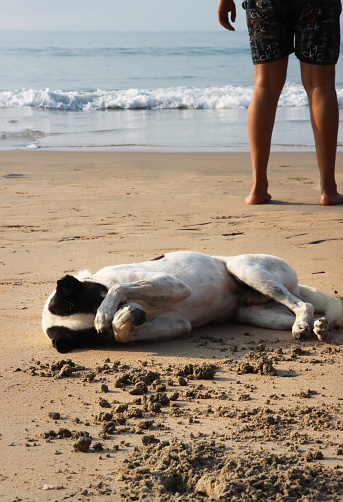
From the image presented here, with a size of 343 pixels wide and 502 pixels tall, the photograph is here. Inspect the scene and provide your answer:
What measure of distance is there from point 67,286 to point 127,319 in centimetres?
35

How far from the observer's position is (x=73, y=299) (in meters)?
3.44

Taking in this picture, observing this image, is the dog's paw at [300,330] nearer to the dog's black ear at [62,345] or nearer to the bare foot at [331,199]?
the dog's black ear at [62,345]

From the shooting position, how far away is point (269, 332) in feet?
12.5

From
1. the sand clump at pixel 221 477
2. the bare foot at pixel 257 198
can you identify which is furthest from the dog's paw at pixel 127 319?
the bare foot at pixel 257 198

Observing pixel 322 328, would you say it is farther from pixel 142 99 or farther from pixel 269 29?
pixel 142 99

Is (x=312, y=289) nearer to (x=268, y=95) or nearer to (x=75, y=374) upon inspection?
(x=75, y=374)

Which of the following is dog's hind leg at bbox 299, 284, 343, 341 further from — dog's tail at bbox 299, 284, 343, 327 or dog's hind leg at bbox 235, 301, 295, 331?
dog's hind leg at bbox 235, 301, 295, 331

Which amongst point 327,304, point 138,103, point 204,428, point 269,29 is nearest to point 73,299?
point 204,428

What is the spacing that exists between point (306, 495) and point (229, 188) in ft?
19.1

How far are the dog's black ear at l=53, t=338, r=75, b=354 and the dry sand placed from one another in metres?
0.05

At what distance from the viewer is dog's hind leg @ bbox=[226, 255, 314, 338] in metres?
3.73

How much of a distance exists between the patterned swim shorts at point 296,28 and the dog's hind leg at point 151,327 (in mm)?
3002

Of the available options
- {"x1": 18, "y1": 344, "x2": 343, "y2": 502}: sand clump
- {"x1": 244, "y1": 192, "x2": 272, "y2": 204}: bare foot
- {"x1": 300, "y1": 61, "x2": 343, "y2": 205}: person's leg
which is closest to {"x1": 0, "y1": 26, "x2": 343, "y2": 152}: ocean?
{"x1": 244, "y1": 192, "x2": 272, "y2": 204}: bare foot

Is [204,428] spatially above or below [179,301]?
below
